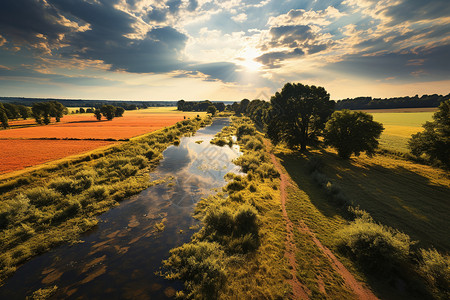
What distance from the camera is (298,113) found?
3741 cm

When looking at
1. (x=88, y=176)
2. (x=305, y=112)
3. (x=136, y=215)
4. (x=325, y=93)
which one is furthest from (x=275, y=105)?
(x=88, y=176)

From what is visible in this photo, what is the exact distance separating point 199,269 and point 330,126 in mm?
35542

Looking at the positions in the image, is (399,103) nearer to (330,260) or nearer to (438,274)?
(438,274)

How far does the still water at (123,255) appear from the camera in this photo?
9.37m

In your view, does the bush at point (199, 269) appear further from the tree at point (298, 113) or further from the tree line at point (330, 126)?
the tree at point (298, 113)

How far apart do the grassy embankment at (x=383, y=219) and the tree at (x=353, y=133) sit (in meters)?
3.23

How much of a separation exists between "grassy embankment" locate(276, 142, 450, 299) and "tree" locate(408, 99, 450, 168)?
11.4 feet

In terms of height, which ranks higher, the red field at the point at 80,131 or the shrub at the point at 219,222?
the red field at the point at 80,131

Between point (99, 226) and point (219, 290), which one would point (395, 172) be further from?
point (99, 226)

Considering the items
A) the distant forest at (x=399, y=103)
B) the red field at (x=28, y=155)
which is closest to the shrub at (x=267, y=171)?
the red field at (x=28, y=155)

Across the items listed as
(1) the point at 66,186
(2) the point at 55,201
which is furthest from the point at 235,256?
(1) the point at 66,186

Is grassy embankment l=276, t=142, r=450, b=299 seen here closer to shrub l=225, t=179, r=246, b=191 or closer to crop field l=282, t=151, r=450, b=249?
crop field l=282, t=151, r=450, b=249

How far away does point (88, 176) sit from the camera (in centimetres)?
2192

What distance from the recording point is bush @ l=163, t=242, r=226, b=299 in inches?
349
